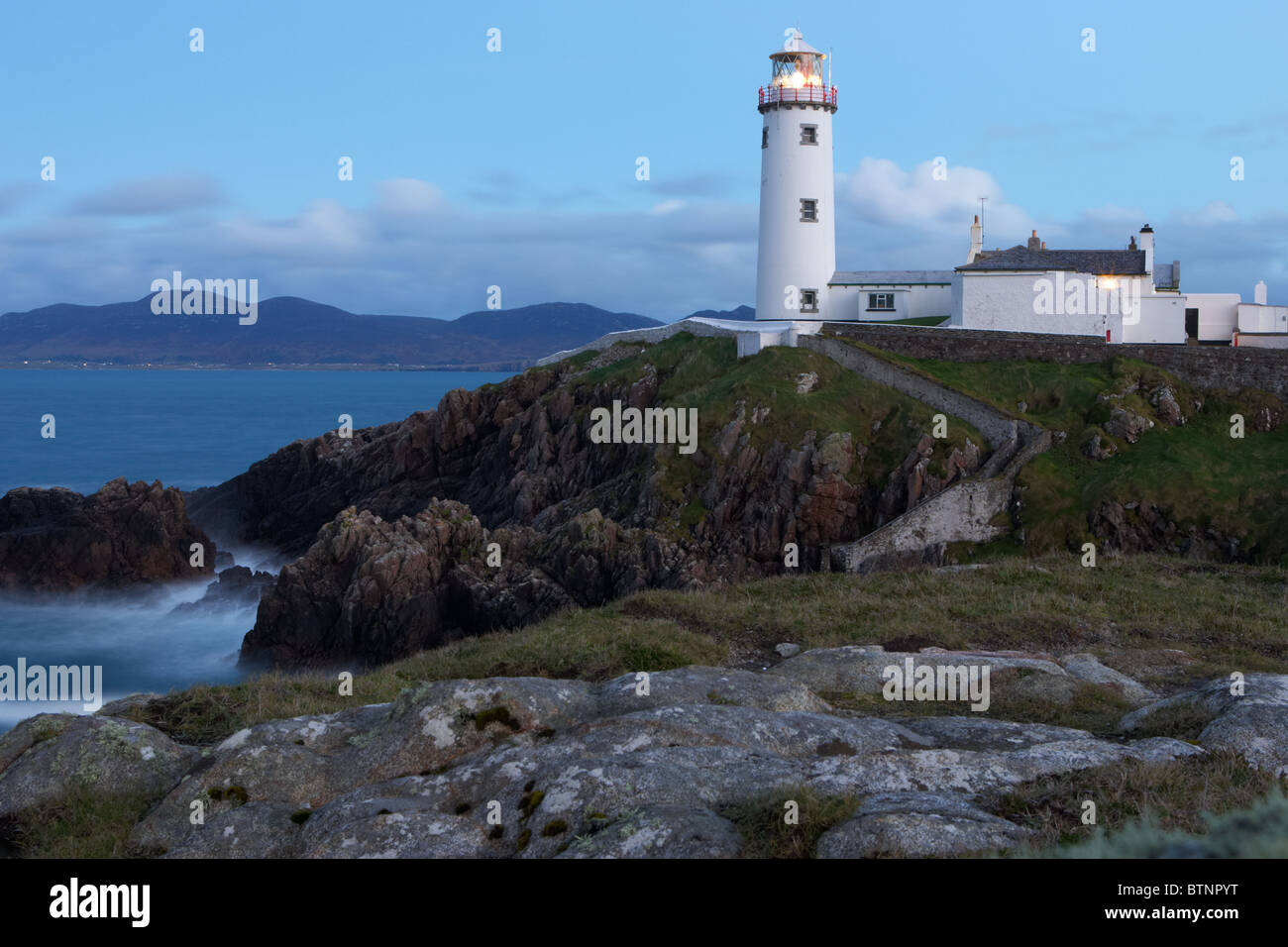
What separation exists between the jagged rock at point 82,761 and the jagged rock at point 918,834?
7256mm

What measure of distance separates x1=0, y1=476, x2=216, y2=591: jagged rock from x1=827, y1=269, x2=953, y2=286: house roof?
3743 cm

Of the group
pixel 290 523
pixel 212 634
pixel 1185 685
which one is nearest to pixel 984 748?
pixel 1185 685

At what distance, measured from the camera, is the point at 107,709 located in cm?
1473

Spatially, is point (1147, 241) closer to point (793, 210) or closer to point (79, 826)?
point (793, 210)

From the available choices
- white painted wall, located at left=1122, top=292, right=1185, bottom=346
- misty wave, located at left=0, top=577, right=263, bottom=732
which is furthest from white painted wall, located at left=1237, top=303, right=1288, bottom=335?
misty wave, located at left=0, top=577, right=263, bottom=732

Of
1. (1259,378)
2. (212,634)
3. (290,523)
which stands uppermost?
(1259,378)

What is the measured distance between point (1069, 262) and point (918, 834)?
2065 inches

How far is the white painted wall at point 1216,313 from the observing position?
55.4 meters

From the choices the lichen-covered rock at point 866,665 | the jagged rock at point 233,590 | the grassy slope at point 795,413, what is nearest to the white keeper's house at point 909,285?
the grassy slope at point 795,413

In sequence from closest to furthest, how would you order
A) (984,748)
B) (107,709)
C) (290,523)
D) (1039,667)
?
(984,748) → (107,709) → (1039,667) → (290,523)

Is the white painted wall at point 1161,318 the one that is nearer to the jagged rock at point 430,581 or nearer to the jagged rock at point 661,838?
the jagged rock at point 430,581
